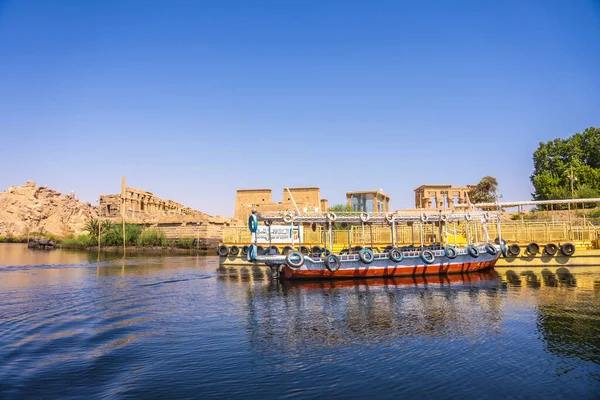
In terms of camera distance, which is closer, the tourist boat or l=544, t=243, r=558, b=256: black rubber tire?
the tourist boat

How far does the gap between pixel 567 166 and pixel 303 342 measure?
6407 cm

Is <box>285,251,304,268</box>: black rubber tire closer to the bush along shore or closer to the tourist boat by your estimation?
the tourist boat

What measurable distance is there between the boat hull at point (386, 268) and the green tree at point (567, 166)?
34.4m

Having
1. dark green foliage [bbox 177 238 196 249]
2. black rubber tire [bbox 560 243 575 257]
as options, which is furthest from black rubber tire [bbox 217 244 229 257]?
dark green foliage [bbox 177 238 196 249]

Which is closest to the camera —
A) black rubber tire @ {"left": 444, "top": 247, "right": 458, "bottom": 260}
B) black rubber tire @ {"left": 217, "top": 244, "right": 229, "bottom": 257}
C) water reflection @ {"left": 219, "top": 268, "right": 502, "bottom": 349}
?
water reflection @ {"left": 219, "top": 268, "right": 502, "bottom": 349}

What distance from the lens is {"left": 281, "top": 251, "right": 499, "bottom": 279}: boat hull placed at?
86.0 feet

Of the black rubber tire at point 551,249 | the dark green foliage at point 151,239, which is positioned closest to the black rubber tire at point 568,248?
the black rubber tire at point 551,249

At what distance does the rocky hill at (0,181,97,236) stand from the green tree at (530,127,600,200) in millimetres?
103126

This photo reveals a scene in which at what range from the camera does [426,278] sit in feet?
89.9

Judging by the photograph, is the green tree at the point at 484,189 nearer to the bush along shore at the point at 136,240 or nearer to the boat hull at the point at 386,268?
the boat hull at the point at 386,268

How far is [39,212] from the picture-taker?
11825 centimetres

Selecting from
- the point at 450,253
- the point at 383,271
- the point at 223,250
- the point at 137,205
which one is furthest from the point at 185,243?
the point at 450,253

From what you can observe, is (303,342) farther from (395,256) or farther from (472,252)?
(472,252)

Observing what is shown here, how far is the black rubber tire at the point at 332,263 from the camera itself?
2589 cm
